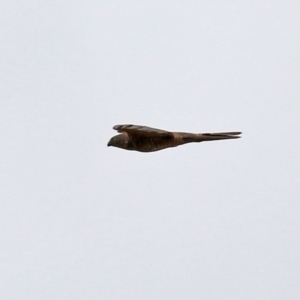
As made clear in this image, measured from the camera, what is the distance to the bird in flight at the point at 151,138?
19656mm

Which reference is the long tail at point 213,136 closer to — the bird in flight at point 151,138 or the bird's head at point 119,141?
the bird in flight at point 151,138

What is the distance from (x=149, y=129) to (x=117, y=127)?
0.98m

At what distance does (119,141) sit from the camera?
20469 millimetres

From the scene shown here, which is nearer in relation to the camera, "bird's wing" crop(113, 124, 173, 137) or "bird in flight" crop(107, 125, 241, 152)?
"bird's wing" crop(113, 124, 173, 137)

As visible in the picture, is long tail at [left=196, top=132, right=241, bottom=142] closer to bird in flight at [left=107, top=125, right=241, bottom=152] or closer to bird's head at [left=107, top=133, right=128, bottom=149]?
bird in flight at [left=107, top=125, right=241, bottom=152]

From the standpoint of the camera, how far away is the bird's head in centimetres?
2038

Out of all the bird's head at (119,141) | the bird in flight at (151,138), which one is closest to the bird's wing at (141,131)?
the bird in flight at (151,138)

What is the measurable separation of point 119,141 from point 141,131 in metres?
1.13

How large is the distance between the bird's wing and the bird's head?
325 mm

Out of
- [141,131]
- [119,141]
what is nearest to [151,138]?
[141,131]

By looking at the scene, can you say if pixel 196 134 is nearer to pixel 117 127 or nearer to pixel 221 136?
pixel 221 136

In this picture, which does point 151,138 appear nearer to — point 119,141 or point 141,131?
point 141,131

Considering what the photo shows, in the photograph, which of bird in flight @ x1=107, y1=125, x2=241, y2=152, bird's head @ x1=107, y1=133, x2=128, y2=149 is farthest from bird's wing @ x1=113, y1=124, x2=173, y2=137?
bird's head @ x1=107, y1=133, x2=128, y2=149

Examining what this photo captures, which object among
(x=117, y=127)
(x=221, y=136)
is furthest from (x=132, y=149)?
(x=221, y=136)
